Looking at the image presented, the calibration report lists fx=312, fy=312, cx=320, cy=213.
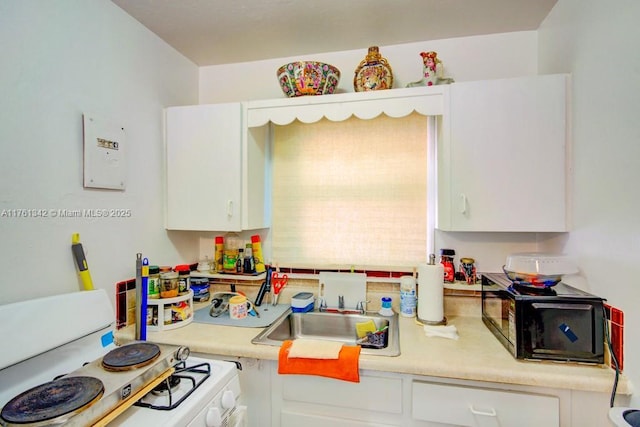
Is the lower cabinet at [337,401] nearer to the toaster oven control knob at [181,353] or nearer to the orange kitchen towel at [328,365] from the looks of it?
the orange kitchen towel at [328,365]

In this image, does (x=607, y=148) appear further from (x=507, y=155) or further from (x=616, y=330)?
(x=616, y=330)

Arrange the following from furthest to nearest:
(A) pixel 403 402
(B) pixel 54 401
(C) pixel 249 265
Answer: (C) pixel 249 265 → (A) pixel 403 402 → (B) pixel 54 401

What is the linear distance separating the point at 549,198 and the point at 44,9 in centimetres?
206

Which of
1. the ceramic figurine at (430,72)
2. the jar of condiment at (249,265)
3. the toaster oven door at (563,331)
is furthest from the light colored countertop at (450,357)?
the ceramic figurine at (430,72)

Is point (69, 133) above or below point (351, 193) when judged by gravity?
above

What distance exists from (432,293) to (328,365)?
24.5 inches

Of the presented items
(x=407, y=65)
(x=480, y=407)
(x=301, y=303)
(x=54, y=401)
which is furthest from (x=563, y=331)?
(x=54, y=401)

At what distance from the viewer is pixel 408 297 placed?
1576mm

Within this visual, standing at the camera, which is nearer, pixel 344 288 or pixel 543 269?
pixel 543 269

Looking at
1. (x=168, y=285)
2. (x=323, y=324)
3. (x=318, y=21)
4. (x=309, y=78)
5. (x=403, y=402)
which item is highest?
(x=318, y=21)

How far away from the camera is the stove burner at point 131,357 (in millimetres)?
889

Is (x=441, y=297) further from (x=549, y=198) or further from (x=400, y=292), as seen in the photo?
(x=549, y=198)

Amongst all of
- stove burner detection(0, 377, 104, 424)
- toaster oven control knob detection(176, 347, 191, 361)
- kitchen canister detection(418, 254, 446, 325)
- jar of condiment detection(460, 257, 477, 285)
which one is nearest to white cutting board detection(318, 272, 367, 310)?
kitchen canister detection(418, 254, 446, 325)

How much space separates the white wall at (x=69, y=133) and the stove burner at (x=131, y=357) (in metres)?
0.40
